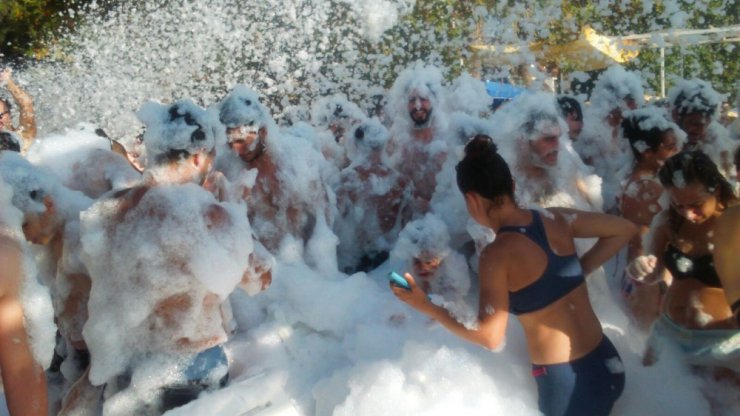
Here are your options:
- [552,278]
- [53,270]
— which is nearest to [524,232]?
[552,278]

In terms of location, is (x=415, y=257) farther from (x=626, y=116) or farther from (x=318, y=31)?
(x=318, y=31)

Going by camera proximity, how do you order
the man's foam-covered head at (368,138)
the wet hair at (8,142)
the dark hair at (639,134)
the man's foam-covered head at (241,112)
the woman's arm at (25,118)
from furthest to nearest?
the woman's arm at (25,118), the man's foam-covered head at (368,138), the wet hair at (8,142), the man's foam-covered head at (241,112), the dark hair at (639,134)

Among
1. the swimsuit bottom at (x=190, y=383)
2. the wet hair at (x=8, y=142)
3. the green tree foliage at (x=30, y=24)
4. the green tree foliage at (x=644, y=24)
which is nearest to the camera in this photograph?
the swimsuit bottom at (x=190, y=383)

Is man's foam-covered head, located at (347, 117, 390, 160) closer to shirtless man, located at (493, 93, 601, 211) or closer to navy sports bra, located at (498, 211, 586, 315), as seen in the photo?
shirtless man, located at (493, 93, 601, 211)

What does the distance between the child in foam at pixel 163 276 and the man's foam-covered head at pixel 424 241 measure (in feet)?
3.57

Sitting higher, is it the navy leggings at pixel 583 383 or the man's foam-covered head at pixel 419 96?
the navy leggings at pixel 583 383

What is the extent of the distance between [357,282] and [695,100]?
2257 mm

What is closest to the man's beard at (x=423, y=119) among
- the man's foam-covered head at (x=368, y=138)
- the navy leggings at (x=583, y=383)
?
the man's foam-covered head at (x=368, y=138)

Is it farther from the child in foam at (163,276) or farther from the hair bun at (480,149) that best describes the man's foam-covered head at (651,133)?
the child in foam at (163,276)

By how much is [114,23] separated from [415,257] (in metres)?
8.42

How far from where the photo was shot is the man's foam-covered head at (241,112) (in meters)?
3.31

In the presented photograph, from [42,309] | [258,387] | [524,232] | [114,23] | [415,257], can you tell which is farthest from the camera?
[114,23]

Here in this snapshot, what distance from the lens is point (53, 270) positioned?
8.76 ft

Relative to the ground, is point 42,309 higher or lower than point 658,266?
higher
